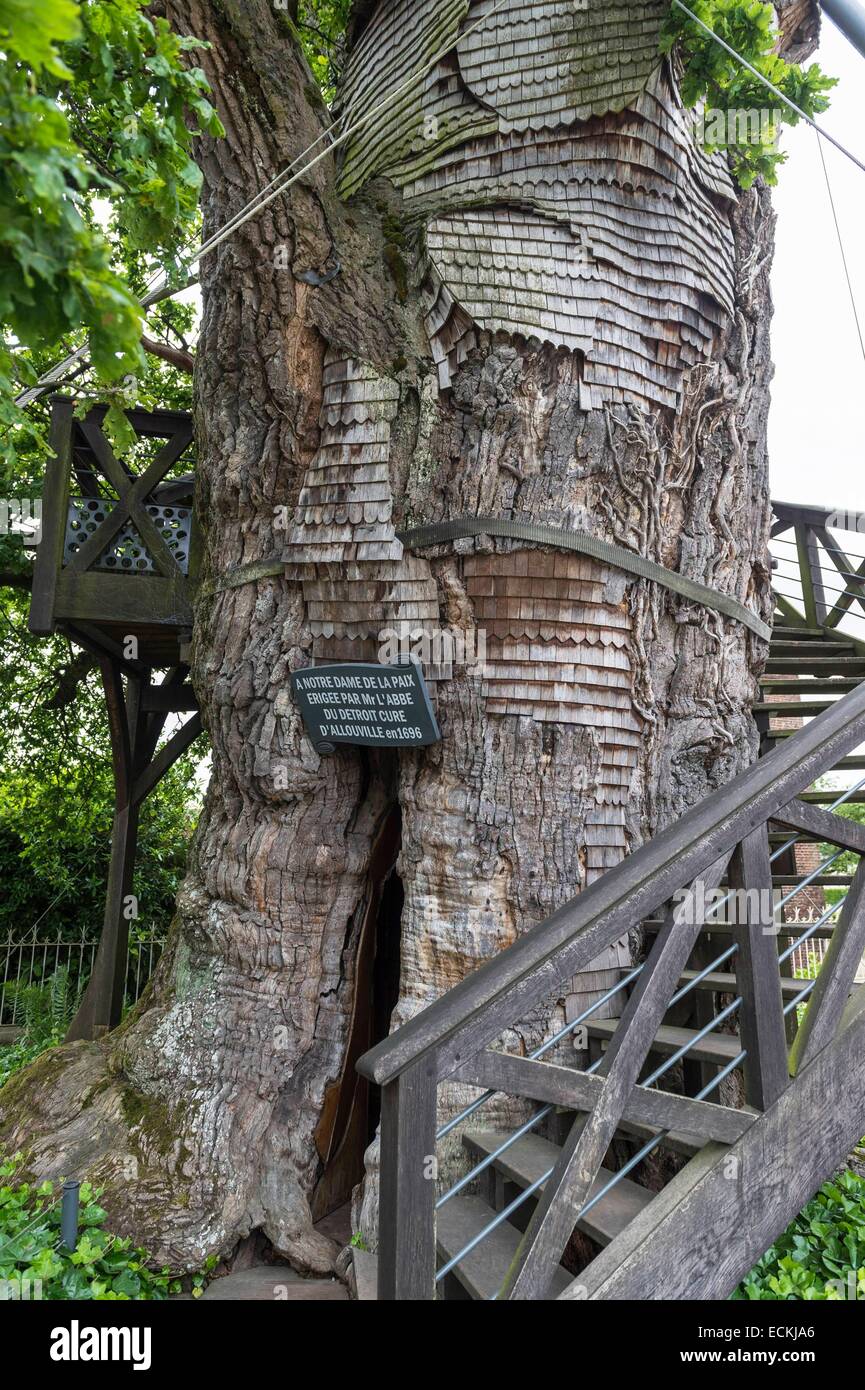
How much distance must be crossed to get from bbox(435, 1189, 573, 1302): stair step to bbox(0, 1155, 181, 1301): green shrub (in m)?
1.15

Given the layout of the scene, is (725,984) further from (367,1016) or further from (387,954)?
(387,954)

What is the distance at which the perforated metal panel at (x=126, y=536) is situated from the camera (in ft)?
17.6

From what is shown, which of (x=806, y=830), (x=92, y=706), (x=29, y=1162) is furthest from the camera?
(x=92, y=706)

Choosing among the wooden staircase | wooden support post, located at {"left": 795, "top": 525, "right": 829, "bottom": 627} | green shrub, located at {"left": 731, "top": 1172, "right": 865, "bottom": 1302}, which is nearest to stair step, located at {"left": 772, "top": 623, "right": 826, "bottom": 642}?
wooden support post, located at {"left": 795, "top": 525, "right": 829, "bottom": 627}

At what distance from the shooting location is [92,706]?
31.4 ft

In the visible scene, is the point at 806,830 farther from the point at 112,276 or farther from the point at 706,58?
the point at 706,58

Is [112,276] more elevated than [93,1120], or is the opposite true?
[112,276]

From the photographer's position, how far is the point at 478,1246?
2.68 metres

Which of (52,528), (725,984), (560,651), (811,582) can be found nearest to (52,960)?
(52,528)

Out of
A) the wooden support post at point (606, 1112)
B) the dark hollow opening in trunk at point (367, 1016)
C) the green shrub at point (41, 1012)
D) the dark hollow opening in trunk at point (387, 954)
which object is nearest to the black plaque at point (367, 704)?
the dark hollow opening in trunk at point (367, 1016)

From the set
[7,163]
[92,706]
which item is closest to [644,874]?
[7,163]

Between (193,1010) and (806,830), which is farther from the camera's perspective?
(193,1010)

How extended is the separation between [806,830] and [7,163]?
246 cm

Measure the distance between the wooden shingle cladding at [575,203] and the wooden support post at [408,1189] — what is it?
2.73 metres
